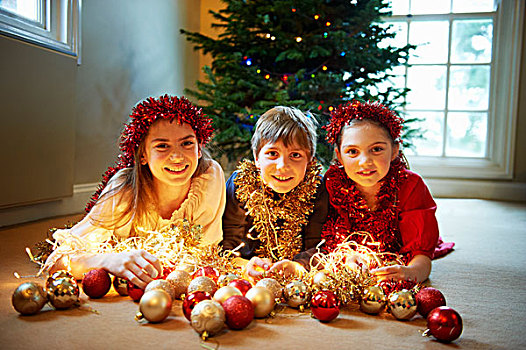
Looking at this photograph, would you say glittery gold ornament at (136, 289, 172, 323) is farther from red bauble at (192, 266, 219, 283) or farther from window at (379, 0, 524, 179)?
window at (379, 0, 524, 179)

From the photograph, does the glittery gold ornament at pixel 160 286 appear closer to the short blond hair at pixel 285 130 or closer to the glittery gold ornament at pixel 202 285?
the glittery gold ornament at pixel 202 285

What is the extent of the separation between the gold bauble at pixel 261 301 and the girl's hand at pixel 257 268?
27cm

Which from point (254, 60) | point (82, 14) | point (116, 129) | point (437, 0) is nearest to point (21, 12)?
point (82, 14)

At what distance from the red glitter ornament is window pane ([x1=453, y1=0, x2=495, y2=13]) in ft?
15.1

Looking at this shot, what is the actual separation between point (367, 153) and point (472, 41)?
3.88 m

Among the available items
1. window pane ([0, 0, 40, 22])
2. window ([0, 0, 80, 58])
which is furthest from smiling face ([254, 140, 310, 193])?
window pane ([0, 0, 40, 22])

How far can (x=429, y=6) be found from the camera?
4.95 meters

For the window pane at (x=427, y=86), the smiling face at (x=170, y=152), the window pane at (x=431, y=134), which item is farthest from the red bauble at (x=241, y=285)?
the window pane at (x=427, y=86)

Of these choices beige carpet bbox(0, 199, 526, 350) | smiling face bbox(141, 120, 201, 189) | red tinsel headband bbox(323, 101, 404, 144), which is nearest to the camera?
beige carpet bbox(0, 199, 526, 350)

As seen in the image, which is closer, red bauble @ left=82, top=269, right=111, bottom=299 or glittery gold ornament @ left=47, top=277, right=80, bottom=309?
glittery gold ornament @ left=47, top=277, right=80, bottom=309

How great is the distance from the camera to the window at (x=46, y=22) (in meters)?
2.46

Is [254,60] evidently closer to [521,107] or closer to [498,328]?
[498,328]

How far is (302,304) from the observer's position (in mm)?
1409

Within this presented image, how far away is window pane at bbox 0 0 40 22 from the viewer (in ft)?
8.14
